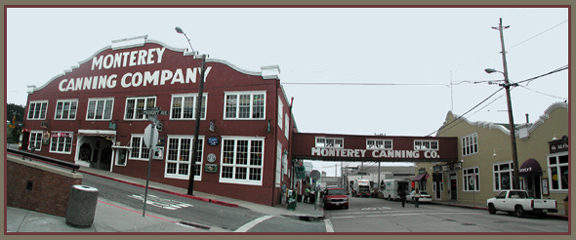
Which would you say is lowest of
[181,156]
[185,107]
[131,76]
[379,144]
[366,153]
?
[181,156]

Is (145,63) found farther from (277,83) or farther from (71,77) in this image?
(277,83)

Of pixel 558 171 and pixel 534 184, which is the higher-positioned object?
pixel 558 171

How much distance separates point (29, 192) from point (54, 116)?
23.1m

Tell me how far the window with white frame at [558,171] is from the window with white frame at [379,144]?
12.3 meters

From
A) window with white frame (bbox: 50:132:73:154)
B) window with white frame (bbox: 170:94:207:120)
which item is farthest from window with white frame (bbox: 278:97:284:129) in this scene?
window with white frame (bbox: 50:132:73:154)

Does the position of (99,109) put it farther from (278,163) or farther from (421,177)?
(421,177)

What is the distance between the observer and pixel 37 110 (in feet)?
101

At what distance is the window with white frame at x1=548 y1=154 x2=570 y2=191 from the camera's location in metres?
22.3

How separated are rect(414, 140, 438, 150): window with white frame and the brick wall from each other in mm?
29350

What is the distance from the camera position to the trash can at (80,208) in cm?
872

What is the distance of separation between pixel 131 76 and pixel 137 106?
8.12 ft

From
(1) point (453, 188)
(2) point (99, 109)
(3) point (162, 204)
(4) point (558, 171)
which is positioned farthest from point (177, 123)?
(1) point (453, 188)

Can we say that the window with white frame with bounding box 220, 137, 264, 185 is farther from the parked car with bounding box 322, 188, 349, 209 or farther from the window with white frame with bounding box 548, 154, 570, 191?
the window with white frame with bounding box 548, 154, 570, 191

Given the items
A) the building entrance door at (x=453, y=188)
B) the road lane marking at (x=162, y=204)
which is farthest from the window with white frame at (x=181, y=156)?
the building entrance door at (x=453, y=188)
